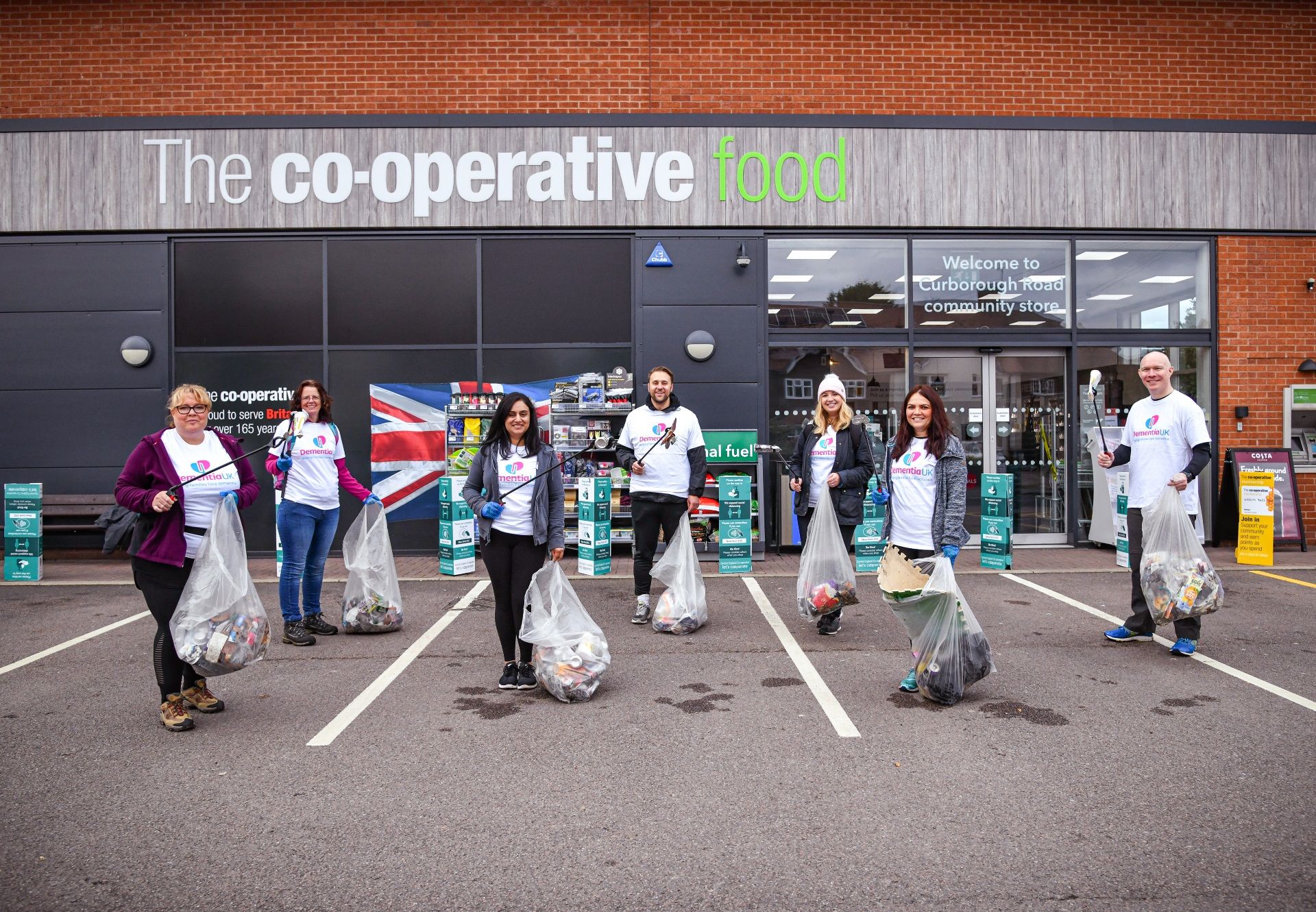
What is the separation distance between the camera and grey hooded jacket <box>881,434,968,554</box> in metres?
4.88

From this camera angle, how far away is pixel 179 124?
1034 centimetres

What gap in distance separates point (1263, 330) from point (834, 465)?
7888 mm

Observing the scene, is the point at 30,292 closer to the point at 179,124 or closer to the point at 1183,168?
the point at 179,124

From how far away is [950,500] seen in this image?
16.1 feet

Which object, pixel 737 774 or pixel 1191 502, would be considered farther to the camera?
pixel 1191 502

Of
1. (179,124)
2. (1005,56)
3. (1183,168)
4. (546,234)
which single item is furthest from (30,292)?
(1183,168)

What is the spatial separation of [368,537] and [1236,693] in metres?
5.56

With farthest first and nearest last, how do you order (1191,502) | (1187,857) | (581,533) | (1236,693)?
(581,533)
(1191,502)
(1236,693)
(1187,857)

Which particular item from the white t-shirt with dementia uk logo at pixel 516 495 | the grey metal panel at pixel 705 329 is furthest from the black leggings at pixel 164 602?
the grey metal panel at pixel 705 329

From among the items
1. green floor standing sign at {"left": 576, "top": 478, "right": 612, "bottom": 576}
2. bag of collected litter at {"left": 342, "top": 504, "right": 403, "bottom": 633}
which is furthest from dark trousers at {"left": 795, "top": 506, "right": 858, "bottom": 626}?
bag of collected litter at {"left": 342, "top": 504, "right": 403, "bottom": 633}

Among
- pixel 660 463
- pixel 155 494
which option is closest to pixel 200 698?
pixel 155 494

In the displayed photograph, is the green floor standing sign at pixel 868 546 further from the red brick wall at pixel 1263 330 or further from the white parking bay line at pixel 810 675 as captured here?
the red brick wall at pixel 1263 330

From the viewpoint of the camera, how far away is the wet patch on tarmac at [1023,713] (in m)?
4.37

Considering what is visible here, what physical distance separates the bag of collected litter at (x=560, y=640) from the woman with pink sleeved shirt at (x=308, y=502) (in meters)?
1.91
